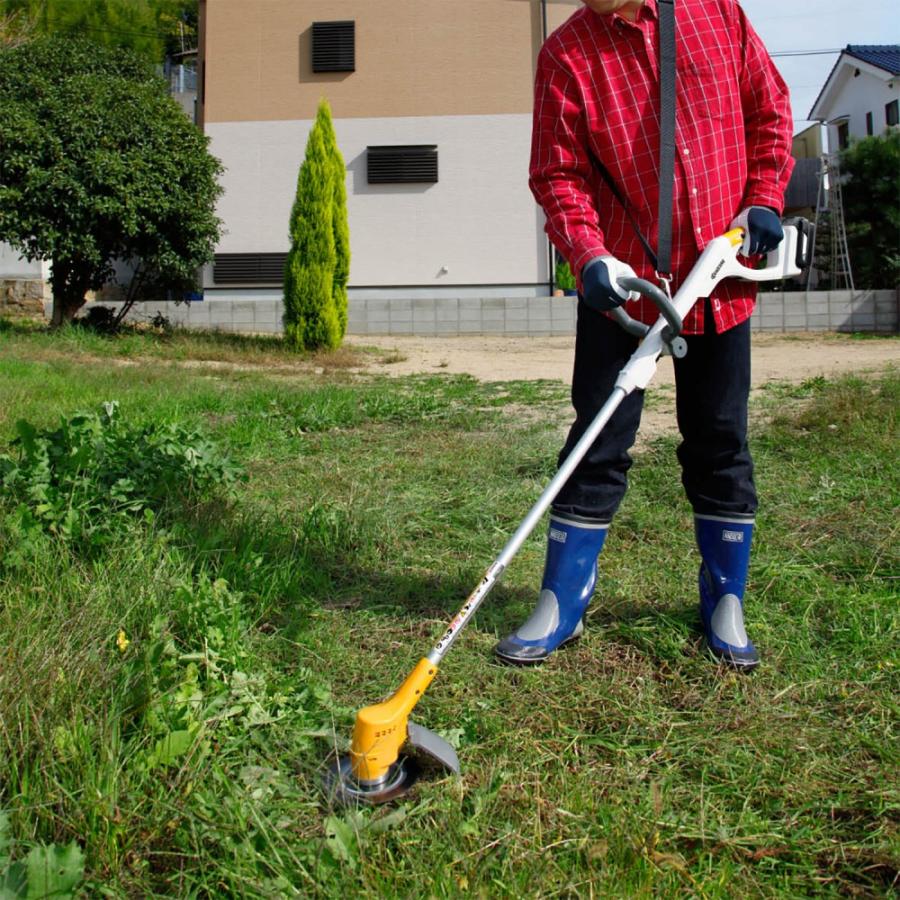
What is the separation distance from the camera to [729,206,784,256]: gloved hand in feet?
7.41

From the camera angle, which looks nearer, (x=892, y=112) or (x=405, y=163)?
(x=405, y=163)

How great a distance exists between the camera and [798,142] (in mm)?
26375

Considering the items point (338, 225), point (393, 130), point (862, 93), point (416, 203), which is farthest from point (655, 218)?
point (862, 93)

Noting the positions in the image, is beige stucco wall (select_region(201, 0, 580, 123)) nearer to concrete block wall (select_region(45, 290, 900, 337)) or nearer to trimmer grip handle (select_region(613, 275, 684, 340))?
concrete block wall (select_region(45, 290, 900, 337))

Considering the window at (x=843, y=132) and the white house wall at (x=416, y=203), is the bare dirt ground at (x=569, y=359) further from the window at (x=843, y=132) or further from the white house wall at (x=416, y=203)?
the window at (x=843, y=132)

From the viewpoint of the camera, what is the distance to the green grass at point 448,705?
157 cm

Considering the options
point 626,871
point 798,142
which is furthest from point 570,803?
point 798,142

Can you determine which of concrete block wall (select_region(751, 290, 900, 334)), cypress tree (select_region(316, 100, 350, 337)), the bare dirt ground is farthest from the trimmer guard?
concrete block wall (select_region(751, 290, 900, 334))

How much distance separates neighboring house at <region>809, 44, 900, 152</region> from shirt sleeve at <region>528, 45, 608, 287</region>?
2357 cm

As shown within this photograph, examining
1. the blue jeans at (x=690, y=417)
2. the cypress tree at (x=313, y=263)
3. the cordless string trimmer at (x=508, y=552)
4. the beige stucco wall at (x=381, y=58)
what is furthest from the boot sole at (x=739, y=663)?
the beige stucco wall at (x=381, y=58)

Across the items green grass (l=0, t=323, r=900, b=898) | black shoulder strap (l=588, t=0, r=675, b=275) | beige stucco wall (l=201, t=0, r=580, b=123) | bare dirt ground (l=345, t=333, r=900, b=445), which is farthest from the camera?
beige stucco wall (l=201, t=0, r=580, b=123)

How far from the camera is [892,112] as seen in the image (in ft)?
76.9

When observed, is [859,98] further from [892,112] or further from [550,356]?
[550,356]

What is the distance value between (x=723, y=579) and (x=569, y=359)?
821 cm
